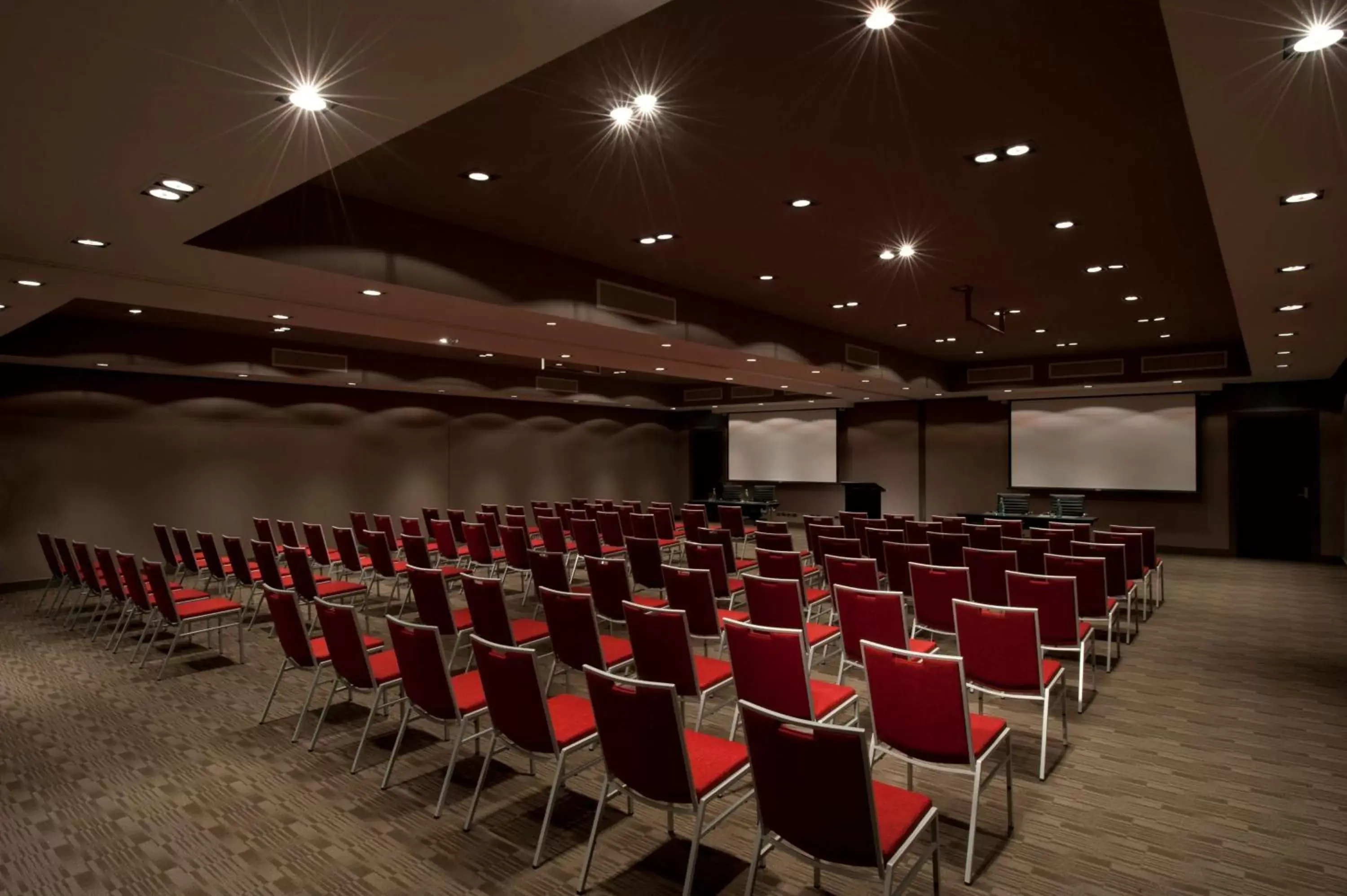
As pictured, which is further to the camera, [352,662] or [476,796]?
[352,662]

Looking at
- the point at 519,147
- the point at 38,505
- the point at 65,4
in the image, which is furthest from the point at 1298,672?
the point at 38,505

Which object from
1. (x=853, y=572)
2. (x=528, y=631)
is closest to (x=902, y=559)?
(x=853, y=572)

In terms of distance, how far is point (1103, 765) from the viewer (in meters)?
4.11

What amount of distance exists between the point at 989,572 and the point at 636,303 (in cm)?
433

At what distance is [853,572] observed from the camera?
18.6 ft

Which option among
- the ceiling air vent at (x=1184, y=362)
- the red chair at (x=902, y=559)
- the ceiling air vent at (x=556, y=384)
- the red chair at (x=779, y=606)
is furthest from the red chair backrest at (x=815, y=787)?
the ceiling air vent at (x=556, y=384)

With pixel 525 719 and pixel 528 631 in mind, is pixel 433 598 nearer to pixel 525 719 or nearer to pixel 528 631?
pixel 528 631

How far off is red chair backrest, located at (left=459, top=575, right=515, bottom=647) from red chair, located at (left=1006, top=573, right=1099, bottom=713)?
3.37 metres

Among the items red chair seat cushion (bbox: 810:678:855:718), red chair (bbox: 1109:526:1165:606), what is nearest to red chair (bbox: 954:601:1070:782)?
red chair seat cushion (bbox: 810:678:855:718)

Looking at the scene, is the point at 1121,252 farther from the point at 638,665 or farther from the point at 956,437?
the point at 956,437

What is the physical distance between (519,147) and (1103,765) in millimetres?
4915

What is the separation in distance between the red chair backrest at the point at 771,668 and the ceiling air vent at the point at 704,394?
1455cm

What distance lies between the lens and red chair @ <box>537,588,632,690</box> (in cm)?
425

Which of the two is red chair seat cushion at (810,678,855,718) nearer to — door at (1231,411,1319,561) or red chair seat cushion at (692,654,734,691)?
red chair seat cushion at (692,654,734,691)
